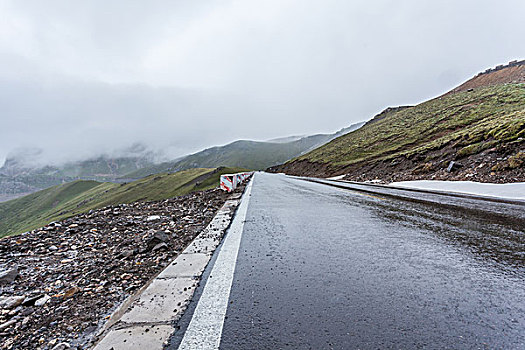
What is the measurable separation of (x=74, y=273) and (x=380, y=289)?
4292mm

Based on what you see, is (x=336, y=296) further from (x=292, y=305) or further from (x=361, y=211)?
(x=361, y=211)

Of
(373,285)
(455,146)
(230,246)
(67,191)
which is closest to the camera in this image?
(373,285)

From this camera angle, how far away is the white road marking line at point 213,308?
1.79 meters

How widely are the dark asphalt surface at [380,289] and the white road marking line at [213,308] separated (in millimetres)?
81

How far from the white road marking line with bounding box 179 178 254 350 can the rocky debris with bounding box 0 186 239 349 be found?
36.1 inches

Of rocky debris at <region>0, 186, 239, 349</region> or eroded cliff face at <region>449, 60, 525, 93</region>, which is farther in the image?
eroded cliff face at <region>449, 60, 525, 93</region>

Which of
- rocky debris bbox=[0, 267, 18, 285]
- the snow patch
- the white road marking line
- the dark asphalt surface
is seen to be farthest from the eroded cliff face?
rocky debris bbox=[0, 267, 18, 285]

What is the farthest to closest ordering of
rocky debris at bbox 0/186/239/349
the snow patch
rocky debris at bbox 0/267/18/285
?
1. the snow patch
2. rocky debris at bbox 0/267/18/285
3. rocky debris at bbox 0/186/239/349

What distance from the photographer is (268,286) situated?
2.64 meters

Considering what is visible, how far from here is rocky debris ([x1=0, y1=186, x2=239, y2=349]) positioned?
227 centimetres

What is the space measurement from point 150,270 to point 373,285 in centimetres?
297

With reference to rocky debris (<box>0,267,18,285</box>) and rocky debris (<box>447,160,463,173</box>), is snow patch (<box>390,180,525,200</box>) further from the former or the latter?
rocky debris (<box>0,267,18,285</box>)

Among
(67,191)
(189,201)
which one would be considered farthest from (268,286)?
(67,191)

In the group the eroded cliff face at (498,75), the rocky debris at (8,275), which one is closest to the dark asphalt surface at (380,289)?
the rocky debris at (8,275)
